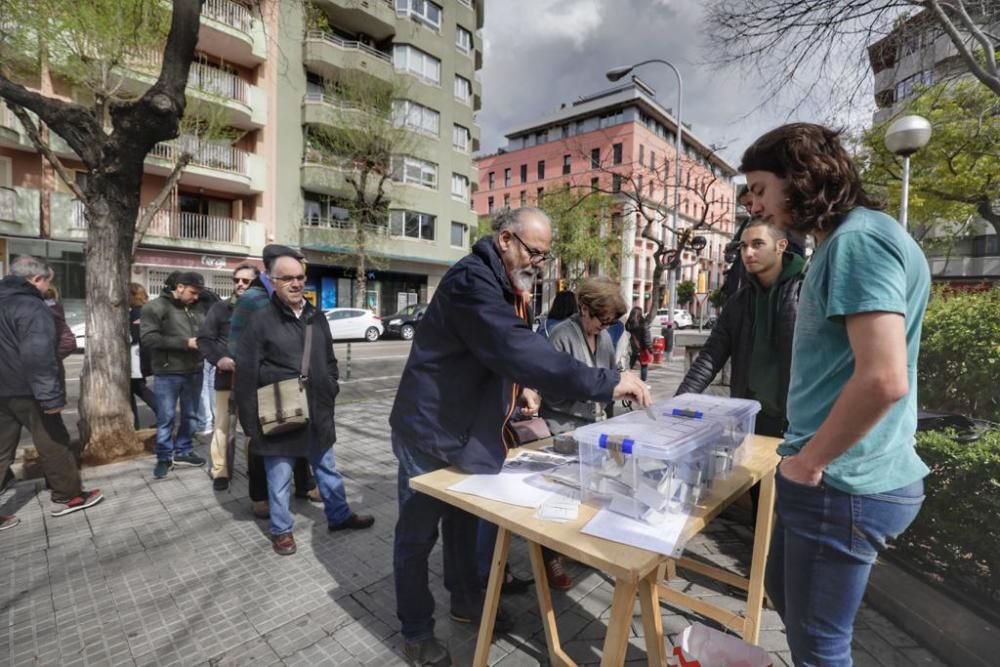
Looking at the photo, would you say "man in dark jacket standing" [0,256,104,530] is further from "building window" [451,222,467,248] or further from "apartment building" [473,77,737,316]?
"apartment building" [473,77,737,316]

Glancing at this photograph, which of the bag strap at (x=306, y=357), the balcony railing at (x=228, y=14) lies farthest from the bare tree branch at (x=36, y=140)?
the balcony railing at (x=228, y=14)

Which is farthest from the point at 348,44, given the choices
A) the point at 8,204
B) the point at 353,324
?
the point at 8,204

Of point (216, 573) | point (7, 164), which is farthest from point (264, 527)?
point (7, 164)

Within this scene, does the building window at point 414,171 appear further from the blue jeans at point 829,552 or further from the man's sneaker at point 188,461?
the blue jeans at point 829,552

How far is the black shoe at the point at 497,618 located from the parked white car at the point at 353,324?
16.9 meters

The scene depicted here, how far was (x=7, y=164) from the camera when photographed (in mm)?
15398

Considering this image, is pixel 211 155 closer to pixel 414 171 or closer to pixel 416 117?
pixel 414 171

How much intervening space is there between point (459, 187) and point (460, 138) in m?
2.70

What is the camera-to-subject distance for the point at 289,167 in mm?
21391

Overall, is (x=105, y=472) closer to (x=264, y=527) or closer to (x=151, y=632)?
(x=264, y=527)

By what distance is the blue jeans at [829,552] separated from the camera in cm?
131

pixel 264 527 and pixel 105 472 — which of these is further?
pixel 105 472

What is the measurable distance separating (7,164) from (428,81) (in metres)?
17.3

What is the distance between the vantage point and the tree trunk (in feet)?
15.9
